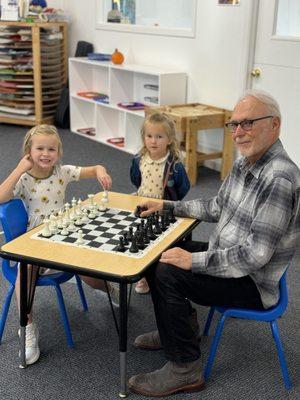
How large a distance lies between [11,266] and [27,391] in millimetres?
541

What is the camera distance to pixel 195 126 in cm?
455

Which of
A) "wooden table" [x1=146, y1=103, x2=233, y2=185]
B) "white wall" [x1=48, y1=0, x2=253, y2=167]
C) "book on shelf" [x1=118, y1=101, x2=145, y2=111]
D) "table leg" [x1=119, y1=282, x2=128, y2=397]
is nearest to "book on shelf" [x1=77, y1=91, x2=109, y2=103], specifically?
"book on shelf" [x1=118, y1=101, x2=145, y2=111]

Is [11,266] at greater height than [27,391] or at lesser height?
greater

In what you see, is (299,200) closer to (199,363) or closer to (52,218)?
(199,363)

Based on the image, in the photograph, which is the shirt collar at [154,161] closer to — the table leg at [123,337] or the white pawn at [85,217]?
the white pawn at [85,217]

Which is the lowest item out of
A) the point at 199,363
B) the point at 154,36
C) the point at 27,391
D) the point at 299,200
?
the point at 27,391

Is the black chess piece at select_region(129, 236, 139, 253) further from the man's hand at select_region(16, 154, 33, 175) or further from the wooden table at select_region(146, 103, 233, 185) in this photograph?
the wooden table at select_region(146, 103, 233, 185)

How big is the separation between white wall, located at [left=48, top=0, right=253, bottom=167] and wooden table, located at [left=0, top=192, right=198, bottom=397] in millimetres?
3022

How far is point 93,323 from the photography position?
8.18ft

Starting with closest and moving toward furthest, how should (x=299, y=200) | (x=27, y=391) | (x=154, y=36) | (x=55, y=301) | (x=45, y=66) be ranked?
(x=299, y=200), (x=27, y=391), (x=55, y=301), (x=154, y=36), (x=45, y=66)

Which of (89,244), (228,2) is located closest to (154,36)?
(228,2)

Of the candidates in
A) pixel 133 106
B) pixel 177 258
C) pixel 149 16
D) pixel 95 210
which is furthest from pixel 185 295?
pixel 149 16

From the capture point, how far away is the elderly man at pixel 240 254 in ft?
5.73

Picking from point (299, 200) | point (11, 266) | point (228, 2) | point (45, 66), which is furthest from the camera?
point (45, 66)
